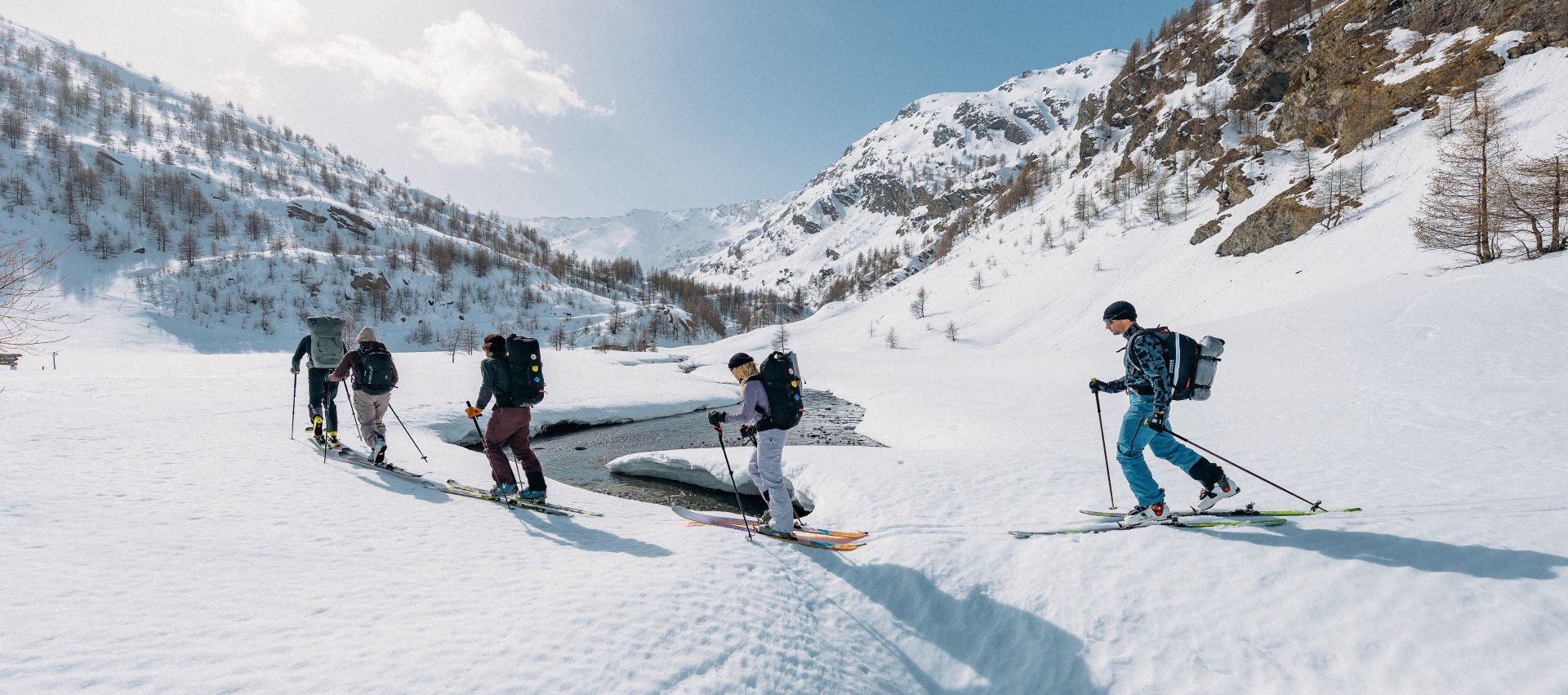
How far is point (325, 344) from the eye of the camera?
452 inches

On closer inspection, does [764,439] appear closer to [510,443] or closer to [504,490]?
[510,443]

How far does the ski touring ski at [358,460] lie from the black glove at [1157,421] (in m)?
11.6

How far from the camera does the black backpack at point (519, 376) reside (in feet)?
27.0

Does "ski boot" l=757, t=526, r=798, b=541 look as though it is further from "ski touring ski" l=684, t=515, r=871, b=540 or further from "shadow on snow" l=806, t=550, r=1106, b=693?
"shadow on snow" l=806, t=550, r=1106, b=693

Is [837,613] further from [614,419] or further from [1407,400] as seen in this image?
[614,419]

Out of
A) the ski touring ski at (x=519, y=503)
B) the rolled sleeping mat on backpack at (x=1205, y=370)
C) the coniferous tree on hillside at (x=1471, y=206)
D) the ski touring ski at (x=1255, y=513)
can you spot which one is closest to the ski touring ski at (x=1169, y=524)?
the ski touring ski at (x=1255, y=513)

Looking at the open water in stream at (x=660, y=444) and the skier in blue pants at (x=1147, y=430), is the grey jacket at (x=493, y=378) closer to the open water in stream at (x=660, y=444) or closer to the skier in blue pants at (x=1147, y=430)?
the open water in stream at (x=660, y=444)

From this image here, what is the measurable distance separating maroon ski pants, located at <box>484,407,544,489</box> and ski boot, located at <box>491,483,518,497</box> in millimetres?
76

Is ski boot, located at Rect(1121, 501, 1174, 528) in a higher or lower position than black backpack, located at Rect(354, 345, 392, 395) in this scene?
lower

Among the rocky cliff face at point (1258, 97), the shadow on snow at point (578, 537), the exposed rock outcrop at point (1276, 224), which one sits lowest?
the shadow on snow at point (578, 537)

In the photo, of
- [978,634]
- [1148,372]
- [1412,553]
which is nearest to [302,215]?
[978,634]

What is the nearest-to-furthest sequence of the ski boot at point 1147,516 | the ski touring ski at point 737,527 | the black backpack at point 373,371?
1. the ski boot at point 1147,516
2. the ski touring ski at point 737,527
3. the black backpack at point 373,371

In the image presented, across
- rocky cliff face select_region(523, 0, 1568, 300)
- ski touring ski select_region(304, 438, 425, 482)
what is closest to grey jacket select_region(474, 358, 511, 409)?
ski touring ski select_region(304, 438, 425, 482)

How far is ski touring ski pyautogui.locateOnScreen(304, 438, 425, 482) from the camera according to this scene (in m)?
10.0
